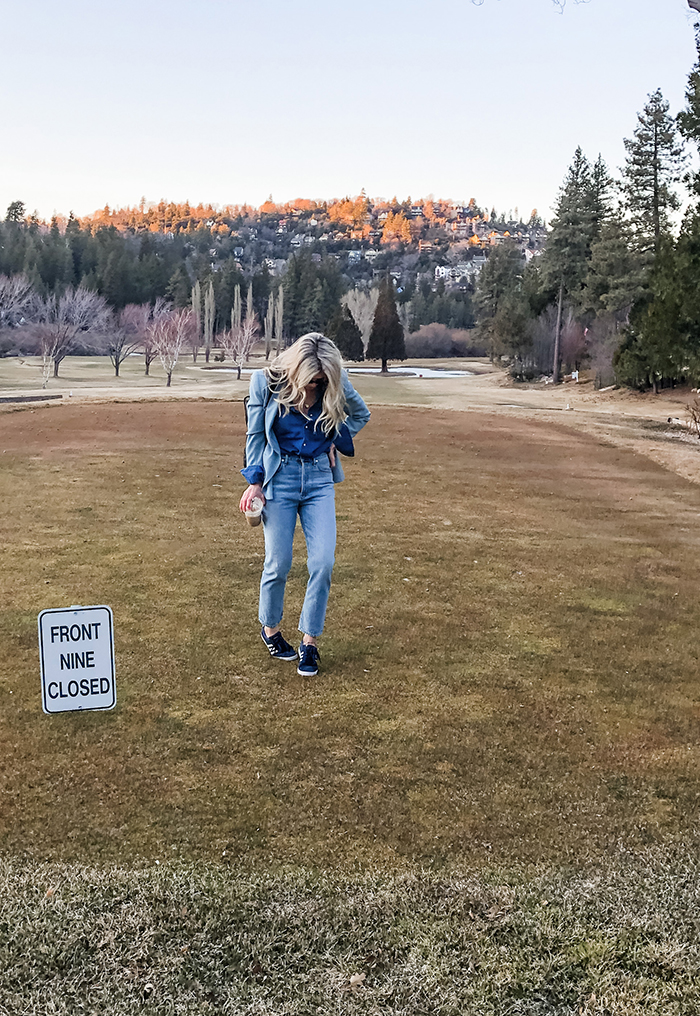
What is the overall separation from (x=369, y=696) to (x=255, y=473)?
4.43 feet

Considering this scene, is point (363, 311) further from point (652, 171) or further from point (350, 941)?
point (350, 941)

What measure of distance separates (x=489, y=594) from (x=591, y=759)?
2958 millimetres

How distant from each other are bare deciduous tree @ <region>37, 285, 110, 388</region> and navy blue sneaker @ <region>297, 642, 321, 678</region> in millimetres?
43456

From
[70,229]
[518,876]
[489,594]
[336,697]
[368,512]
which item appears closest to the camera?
[518,876]

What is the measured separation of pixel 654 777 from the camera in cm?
399

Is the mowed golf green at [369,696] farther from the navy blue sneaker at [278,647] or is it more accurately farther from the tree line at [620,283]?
the tree line at [620,283]

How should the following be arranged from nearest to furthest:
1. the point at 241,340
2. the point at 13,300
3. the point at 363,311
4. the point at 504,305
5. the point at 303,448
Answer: the point at 303,448, the point at 241,340, the point at 363,311, the point at 504,305, the point at 13,300

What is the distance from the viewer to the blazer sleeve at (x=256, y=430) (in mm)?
4723

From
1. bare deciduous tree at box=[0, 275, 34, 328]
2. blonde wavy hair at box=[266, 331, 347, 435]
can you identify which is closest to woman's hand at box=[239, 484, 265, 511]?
blonde wavy hair at box=[266, 331, 347, 435]

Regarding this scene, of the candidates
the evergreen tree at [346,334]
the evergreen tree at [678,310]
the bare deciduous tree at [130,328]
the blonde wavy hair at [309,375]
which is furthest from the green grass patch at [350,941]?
the bare deciduous tree at [130,328]

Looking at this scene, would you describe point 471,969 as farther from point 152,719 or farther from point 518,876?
point 152,719

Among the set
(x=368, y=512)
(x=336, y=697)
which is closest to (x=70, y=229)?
(x=368, y=512)

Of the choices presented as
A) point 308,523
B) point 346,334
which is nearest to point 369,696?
point 308,523

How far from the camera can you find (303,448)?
4750 mm
